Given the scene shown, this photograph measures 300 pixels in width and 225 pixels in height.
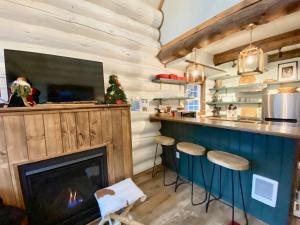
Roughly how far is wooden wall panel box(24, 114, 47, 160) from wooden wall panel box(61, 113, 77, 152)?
17cm

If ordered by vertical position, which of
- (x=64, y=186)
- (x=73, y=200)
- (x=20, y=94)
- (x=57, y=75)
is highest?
(x=57, y=75)

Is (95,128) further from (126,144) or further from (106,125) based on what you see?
(126,144)

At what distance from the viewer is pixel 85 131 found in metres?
1.65

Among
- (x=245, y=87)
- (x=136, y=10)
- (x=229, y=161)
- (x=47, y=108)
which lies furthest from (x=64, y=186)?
(x=245, y=87)

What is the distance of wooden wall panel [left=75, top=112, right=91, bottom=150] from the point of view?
1.60 m

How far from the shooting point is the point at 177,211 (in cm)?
188

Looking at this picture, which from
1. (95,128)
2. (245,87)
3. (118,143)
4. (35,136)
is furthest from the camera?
(245,87)

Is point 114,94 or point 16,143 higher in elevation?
point 114,94

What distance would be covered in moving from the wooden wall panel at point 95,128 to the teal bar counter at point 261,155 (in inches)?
54.3

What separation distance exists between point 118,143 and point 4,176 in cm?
111

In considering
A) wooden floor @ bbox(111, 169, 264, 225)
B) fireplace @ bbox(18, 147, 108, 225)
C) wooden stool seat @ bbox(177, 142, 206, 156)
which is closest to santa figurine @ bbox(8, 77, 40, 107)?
fireplace @ bbox(18, 147, 108, 225)

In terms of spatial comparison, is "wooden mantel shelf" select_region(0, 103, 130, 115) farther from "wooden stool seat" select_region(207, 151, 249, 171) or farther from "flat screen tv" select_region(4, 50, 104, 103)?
"wooden stool seat" select_region(207, 151, 249, 171)

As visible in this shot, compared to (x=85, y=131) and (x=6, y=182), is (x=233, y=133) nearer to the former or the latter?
(x=85, y=131)


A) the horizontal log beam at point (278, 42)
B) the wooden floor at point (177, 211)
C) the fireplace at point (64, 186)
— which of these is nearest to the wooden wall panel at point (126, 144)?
the fireplace at point (64, 186)
